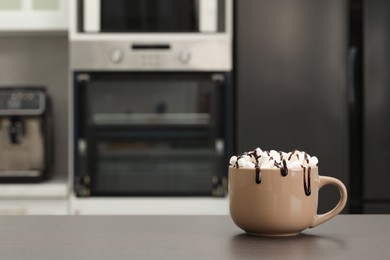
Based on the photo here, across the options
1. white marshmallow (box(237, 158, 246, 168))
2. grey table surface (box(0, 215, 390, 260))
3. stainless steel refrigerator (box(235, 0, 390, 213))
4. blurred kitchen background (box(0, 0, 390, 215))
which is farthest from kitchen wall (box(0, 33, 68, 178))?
white marshmallow (box(237, 158, 246, 168))

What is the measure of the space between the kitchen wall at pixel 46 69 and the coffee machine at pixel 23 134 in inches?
15.7

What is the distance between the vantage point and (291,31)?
103 inches

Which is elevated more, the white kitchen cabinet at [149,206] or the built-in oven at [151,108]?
the built-in oven at [151,108]

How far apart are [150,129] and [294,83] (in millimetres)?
566

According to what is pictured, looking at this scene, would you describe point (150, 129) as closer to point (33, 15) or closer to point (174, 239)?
point (33, 15)

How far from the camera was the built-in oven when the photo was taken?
103 inches

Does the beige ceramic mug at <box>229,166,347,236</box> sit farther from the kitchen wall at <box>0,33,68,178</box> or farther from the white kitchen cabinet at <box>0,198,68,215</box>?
the kitchen wall at <box>0,33,68,178</box>

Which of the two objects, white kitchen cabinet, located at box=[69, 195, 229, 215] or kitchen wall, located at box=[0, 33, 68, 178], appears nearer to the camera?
white kitchen cabinet, located at box=[69, 195, 229, 215]

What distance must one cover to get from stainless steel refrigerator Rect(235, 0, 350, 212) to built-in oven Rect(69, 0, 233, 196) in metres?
0.07

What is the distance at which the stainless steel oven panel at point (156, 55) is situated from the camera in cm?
261

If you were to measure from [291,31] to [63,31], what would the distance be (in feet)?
3.05

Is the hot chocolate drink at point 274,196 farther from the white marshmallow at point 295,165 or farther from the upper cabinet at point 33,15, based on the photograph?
the upper cabinet at point 33,15

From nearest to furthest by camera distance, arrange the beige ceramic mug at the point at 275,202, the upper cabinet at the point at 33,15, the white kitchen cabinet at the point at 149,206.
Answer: the beige ceramic mug at the point at 275,202 < the white kitchen cabinet at the point at 149,206 < the upper cabinet at the point at 33,15

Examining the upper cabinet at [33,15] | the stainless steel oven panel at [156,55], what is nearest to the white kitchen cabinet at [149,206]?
the stainless steel oven panel at [156,55]
